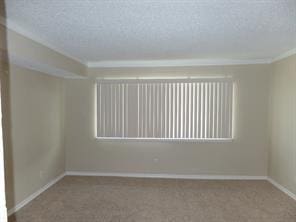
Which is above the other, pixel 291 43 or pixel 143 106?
pixel 291 43

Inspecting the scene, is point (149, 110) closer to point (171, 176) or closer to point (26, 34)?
point (171, 176)

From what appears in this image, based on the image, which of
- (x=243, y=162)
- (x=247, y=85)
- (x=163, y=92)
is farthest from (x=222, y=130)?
(x=163, y=92)

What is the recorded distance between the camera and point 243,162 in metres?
4.28

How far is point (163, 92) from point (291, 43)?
2.40 metres

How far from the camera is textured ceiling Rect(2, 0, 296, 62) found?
6.02 feet

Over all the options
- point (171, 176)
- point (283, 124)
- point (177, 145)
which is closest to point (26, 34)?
point (177, 145)

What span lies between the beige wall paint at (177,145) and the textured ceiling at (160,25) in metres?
0.90

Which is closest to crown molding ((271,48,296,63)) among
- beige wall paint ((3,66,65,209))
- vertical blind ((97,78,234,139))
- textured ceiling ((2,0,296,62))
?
textured ceiling ((2,0,296,62))

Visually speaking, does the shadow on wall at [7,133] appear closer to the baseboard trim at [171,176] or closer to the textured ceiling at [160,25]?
the textured ceiling at [160,25]

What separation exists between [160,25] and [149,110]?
7.65 ft

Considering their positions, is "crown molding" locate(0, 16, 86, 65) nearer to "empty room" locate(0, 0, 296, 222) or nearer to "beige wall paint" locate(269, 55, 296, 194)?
"empty room" locate(0, 0, 296, 222)

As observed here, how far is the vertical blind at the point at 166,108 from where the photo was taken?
425 centimetres

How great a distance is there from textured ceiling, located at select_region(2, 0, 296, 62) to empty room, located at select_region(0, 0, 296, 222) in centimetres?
2

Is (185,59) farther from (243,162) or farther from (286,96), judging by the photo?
(243,162)
